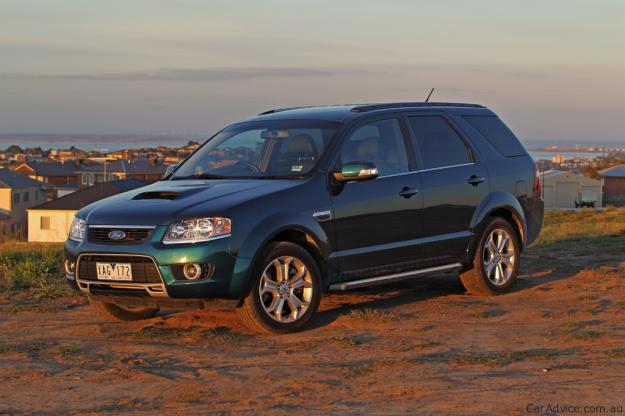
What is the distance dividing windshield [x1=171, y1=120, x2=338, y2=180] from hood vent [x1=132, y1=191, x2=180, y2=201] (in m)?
0.72

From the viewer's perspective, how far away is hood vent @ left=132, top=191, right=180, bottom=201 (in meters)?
7.80

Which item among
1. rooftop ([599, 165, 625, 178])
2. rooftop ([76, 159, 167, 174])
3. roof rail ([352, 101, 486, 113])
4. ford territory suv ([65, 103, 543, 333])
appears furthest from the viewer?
rooftop ([599, 165, 625, 178])

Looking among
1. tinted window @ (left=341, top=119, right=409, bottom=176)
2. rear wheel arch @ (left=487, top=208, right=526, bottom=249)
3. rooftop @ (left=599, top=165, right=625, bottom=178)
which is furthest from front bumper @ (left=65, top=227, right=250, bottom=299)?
rooftop @ (left=599, top=165, right=625, bottom=178)

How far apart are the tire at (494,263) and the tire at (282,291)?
2137mm

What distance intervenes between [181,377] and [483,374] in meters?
1.81

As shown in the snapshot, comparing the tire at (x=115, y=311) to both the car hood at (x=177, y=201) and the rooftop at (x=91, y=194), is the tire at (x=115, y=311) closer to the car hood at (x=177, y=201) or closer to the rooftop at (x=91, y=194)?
the car hood at (x=177, y=201)

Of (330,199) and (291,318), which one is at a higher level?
(330,199)

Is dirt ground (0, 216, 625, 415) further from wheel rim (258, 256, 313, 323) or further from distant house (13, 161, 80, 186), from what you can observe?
distant house (13, 161, 80, 186)

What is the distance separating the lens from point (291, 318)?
7723mm

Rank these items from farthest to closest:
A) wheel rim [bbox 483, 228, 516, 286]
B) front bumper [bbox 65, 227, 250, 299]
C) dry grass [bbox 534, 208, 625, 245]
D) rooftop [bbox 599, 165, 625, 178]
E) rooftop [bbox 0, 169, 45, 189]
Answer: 1. rooftop [bbox 599, 165, 625, 178]
2. rooftop [bbox 0, 169, 45, 189]
3. dry grass [bbox 534, 208, 625, 245]
4. wheel rim [bbox 483, 228, 516, 286]
5. front bumper [bbox 65, 227, 250, 299]

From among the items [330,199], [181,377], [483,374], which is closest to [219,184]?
[330,199]

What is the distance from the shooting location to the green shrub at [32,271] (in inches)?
405

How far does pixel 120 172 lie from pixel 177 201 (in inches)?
3020

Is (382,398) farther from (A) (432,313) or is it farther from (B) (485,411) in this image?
(A) (432,313)
